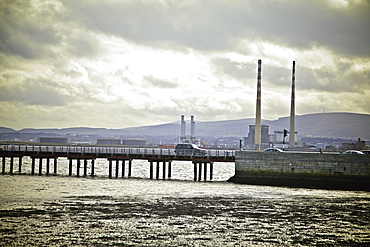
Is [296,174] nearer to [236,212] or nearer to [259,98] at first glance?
[236,212]

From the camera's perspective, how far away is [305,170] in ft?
172

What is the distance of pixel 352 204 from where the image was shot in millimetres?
39969

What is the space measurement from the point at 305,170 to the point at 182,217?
922 inches

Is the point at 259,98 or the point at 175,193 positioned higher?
the point at 259,98

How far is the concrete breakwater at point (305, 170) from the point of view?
4988 centimetres

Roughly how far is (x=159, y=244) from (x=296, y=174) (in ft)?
101

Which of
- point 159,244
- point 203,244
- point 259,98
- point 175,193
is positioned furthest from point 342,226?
point 259,98

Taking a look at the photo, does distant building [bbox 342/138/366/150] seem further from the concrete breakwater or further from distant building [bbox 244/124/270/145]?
the concrete breakwater

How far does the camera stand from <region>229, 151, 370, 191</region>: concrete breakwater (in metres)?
49.9

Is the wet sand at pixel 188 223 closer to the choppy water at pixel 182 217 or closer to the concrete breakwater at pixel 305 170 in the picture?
the choppy water at pixel 182 217

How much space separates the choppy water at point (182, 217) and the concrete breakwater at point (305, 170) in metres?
2.31

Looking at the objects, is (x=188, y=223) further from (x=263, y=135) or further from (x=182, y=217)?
(x=263, y=135)

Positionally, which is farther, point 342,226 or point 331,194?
point 331,194

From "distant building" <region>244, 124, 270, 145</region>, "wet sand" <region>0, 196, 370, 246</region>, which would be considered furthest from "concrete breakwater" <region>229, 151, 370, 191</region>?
"distant building" <region>244, 124, 270, 145</region>
